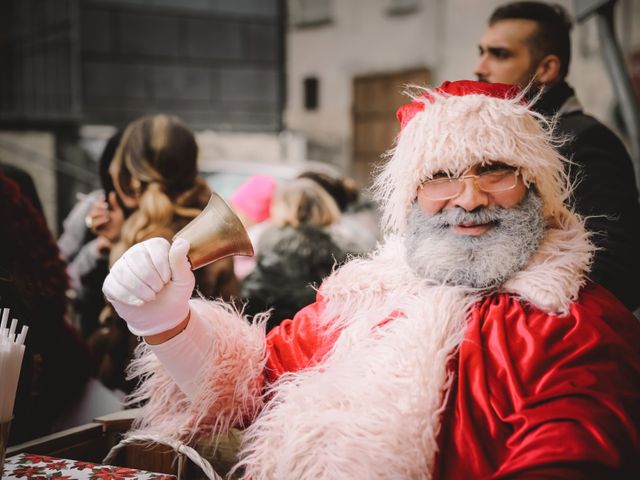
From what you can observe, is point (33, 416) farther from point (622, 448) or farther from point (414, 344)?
point (622, 448)

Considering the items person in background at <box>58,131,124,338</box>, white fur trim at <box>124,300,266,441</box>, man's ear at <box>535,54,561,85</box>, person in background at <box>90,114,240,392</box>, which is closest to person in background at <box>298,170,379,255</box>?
person in background at <box>90,114,240,392</box>

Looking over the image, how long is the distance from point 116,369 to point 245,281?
A: 102 centimetres

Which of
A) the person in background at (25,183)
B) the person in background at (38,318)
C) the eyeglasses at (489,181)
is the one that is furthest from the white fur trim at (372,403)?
the person in background at (25,183)

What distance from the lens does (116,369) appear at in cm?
259

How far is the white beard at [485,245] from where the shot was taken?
1566 mm

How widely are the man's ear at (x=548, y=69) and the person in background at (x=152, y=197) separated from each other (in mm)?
1401

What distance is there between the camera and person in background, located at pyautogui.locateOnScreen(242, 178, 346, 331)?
3307mm

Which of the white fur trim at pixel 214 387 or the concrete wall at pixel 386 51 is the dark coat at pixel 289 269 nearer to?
the white fur trim at pixel 214 387

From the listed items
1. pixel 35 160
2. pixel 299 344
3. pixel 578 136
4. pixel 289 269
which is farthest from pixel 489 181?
pixel 35 160

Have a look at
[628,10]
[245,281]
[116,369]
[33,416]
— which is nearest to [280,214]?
[245,281]

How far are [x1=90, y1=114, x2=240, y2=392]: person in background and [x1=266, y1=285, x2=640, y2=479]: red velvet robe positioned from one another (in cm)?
127

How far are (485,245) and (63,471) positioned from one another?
1166mm

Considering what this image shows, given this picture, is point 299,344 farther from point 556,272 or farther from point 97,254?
point 97,254

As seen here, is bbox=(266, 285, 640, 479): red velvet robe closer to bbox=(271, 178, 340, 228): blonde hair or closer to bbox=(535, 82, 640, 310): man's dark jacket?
bbox=(535, 82, 640, 310): man's dark jacket
